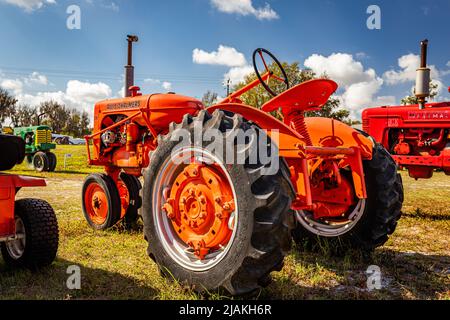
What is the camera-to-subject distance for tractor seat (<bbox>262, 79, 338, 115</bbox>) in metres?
3.23

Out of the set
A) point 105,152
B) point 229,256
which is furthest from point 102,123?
point 229,256

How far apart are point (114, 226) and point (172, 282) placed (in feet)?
8.58

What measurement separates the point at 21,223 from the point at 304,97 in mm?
2698

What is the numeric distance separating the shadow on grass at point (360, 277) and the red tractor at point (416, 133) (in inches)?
142

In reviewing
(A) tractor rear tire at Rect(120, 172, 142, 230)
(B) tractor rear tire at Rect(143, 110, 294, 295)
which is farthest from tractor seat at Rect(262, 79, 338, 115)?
(A) tractor rear tire at Rect(120, 172, 142, 230)

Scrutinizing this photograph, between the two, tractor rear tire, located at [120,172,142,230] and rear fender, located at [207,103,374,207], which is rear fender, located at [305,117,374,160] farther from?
tractor rear tire, located at [120,172,142,230]

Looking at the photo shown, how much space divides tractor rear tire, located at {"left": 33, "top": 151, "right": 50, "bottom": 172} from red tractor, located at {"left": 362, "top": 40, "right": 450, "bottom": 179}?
11937mm

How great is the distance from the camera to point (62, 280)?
316cm

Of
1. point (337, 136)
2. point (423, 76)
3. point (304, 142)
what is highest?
point (423, 76)

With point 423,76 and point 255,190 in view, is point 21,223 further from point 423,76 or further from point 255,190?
point 423,76

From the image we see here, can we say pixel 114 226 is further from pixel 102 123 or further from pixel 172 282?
pixel 172 282

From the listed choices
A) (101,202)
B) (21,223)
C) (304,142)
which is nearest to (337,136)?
(304,142)

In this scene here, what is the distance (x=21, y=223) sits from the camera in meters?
3.45
